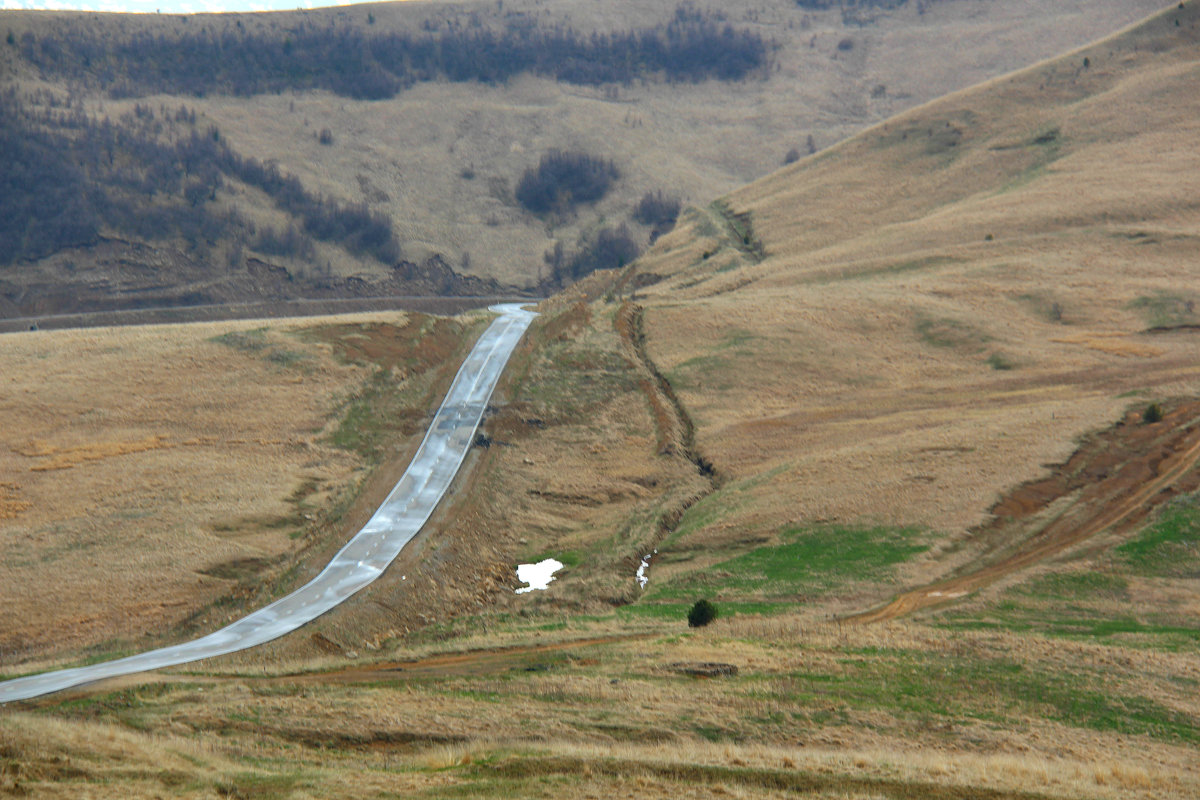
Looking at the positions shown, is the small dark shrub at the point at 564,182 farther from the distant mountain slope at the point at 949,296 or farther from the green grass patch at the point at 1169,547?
the green grass patch at the point at 1169,547

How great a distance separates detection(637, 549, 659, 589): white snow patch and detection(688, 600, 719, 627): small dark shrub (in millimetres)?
5443

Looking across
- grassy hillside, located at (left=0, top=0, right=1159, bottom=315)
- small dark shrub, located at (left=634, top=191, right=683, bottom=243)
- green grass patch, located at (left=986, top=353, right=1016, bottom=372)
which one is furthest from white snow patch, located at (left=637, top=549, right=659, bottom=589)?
small dark shrub, located at (left=634, top=191, right=683, bottom=243)

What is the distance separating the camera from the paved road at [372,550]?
23.6 metres

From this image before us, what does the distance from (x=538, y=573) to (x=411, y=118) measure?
124653mm

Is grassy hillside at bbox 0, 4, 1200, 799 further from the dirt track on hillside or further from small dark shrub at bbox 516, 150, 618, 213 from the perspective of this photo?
small dark shrub at bbox 516, 150, 618, 213

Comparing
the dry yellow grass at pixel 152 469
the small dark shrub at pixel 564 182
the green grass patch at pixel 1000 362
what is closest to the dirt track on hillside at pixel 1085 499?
the green grass patch at pixel 1000 362

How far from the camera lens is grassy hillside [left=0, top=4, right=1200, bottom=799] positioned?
53.8ft

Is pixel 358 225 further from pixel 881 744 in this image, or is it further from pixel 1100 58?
pixel 881 744

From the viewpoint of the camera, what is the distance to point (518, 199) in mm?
132500

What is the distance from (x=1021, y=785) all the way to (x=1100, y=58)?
96.0 m

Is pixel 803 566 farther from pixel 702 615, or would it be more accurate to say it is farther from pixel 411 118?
pixel 411 118

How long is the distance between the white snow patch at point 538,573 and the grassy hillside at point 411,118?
8205 centimetres

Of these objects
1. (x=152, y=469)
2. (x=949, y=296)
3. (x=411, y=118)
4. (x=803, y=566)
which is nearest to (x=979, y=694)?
(x=803, y=566)

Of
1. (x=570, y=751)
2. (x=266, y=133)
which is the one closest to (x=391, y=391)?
(x=570, y=751)
